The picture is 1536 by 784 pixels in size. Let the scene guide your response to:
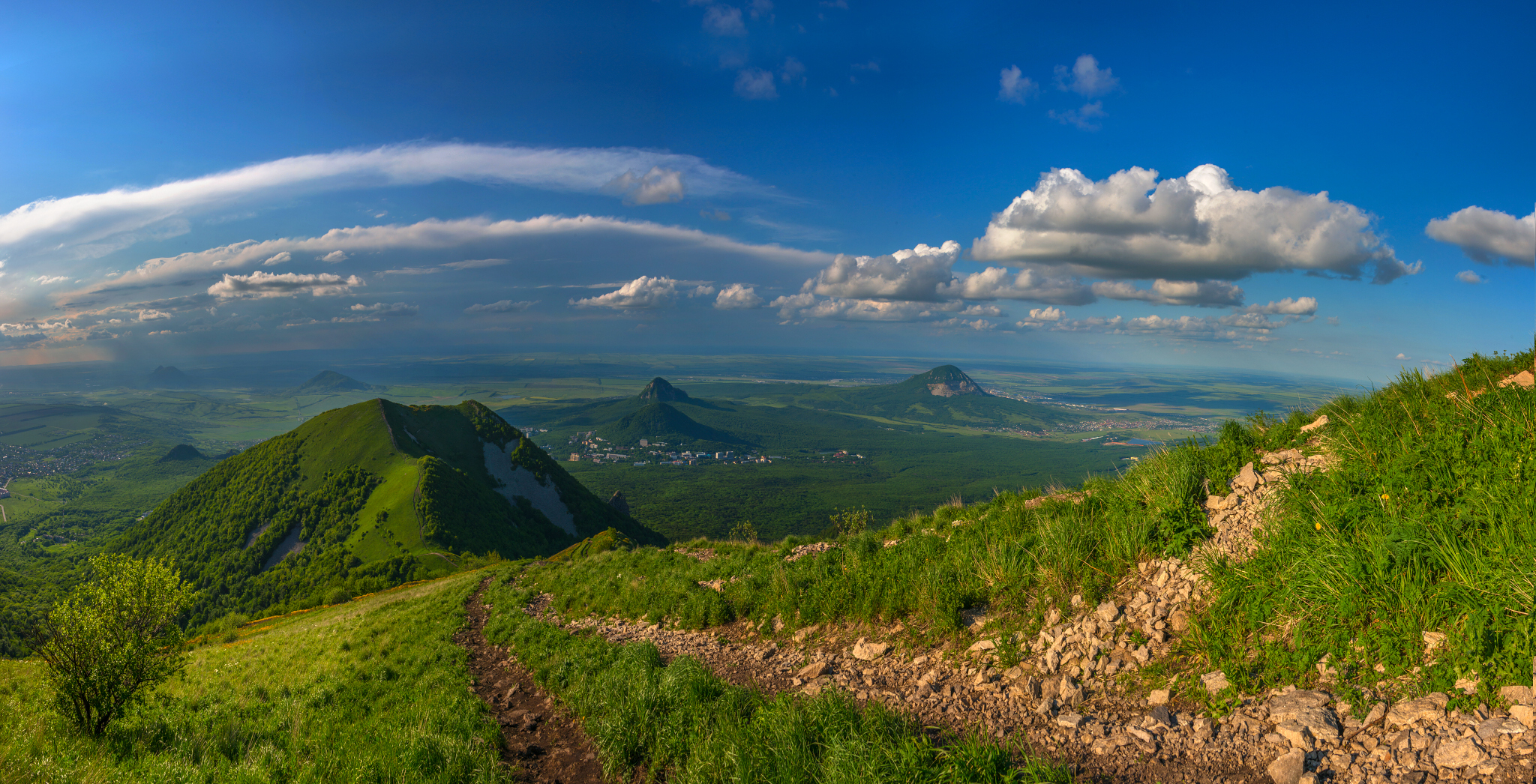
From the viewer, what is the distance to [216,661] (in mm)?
18859

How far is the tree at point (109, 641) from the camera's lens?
32.2 feet

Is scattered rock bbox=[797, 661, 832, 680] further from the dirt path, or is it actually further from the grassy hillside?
the dirt path

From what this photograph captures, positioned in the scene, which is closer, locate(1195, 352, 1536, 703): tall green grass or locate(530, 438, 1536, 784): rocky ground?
locate(530, 438, 1536, 784): rocky ground

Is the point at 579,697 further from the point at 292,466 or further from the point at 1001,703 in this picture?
the point at 292,466

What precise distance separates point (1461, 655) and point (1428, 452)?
4170mm

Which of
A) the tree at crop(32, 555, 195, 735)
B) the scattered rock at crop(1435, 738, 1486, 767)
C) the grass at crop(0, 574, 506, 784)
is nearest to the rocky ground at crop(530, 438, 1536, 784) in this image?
the scattered rock at crop(1435, 738, 1486, 767)

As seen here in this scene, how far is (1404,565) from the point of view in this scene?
620 centimetres

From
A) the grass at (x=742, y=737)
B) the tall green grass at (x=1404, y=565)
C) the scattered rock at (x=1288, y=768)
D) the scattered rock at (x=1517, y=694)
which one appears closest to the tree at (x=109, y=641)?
the grass at (x=742, y=737)

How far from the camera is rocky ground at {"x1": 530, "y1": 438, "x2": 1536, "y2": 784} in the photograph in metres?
4.73

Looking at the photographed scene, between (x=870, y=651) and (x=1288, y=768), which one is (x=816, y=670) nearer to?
(x=870, y=651)

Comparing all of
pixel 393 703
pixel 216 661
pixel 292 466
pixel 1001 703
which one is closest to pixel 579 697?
pixel 393 703

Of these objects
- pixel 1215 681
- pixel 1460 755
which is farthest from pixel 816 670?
pixel 1460 755

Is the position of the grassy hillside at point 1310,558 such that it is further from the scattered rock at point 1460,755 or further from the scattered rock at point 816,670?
the scattered rock at point 816,670

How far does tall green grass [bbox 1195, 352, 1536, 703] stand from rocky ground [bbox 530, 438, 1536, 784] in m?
0.36
